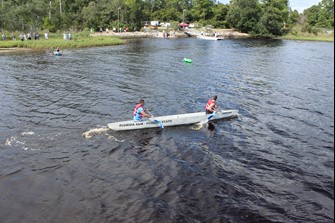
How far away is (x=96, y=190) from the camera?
16.4 meters

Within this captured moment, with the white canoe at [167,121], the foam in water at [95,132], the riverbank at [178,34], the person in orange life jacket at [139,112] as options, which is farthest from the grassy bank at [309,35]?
the foam in water at [95,132]

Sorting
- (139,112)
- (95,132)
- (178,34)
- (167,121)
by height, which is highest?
(178,34)

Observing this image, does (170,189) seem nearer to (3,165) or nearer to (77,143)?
(77,143)

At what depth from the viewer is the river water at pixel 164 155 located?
15.0 meters

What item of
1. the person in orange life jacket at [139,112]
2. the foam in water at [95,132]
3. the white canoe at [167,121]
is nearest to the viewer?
the foam in water at [95,132]

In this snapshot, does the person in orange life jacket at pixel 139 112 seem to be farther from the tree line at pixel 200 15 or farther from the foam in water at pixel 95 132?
the tree line at pixel 200 15

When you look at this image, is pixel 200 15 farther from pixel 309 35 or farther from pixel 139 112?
pixel 139 112

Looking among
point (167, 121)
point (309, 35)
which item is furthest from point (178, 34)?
point (167, 121)

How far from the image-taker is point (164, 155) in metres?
20.4

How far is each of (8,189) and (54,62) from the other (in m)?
43.1

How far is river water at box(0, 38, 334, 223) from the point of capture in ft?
49.1

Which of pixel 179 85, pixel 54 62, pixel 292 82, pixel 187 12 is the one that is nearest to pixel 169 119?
pixel 179 85

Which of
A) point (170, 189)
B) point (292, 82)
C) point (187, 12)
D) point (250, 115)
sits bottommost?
point (170, 189)

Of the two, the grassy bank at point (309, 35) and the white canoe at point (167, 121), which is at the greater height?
the grassy bank at point (309, 35)
